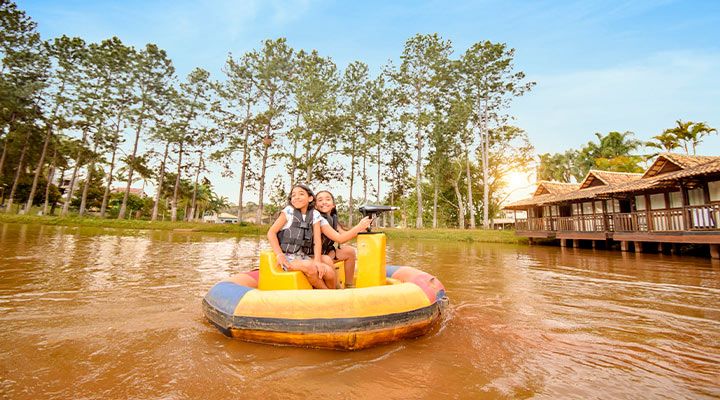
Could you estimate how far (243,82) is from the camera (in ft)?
88.0

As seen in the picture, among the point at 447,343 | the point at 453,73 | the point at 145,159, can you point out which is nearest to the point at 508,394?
the point at 447,343

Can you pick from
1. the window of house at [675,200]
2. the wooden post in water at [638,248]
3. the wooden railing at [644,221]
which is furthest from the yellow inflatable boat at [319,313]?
the window of house at [675,200]

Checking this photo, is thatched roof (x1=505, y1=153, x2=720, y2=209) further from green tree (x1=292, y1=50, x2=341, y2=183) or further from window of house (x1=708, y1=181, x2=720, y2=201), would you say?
green tree (x1=292, y1=50, x2=341, y2=183)

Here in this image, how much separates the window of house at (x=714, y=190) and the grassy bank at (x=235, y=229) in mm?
9174

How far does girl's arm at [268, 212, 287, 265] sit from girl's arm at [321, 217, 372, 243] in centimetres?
45

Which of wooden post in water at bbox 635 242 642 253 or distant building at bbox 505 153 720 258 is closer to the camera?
distant building at bbox 505 153 720 258

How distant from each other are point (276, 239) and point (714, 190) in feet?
Result: 51.0

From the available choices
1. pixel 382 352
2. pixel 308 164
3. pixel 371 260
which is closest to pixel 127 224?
pixel 308 164

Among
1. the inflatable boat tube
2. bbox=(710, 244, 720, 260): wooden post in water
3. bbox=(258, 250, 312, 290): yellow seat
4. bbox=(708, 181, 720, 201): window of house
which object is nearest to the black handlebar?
the inflatable boat tube

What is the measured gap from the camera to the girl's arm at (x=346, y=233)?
3326 mm

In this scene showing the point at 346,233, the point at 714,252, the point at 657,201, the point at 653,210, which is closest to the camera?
the point at 346,233

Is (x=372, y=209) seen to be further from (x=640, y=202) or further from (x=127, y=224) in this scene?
(x=127, y=224)

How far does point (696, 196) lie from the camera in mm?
12656

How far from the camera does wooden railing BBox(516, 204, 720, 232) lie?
Result: 10664 millimetres
